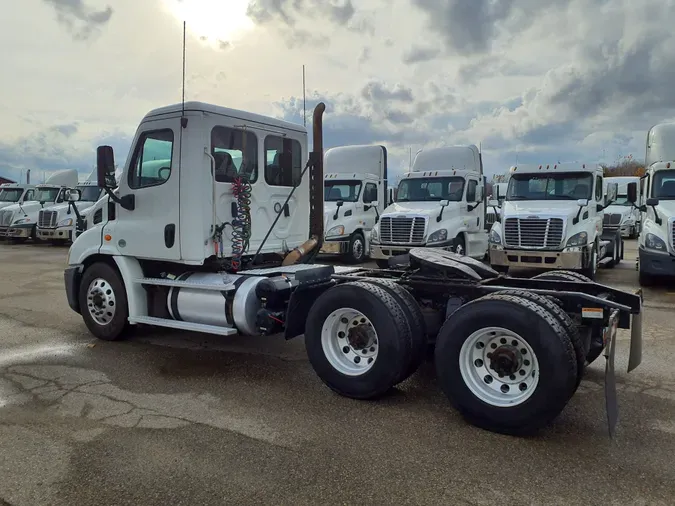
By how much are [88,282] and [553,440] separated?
17.9ft

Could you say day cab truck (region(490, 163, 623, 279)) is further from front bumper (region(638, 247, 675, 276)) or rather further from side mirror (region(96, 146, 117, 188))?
Result: side mirror (region(96, 146, 117, 188))

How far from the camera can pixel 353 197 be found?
629 inches

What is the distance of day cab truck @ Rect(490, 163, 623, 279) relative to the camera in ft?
38.1

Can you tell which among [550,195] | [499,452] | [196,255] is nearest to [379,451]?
[499,452]

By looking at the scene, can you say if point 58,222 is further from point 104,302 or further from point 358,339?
point 358,339

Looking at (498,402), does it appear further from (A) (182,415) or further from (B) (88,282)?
(B) (88,282)

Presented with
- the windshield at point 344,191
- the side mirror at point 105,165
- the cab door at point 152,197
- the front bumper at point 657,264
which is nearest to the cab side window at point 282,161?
the cab door at point 152,197

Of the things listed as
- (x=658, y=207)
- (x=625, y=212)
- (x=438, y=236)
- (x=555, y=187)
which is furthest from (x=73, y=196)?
(x=625, y=212)

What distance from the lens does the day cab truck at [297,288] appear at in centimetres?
414

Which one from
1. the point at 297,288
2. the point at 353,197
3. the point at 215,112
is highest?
the point at 215,112

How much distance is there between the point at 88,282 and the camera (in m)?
6.91

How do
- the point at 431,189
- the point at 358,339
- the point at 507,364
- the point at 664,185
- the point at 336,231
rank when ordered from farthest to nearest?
1. the point at 336,231
2. the point at 431,189
3. the point at 664,185
4. the point at 358,339
5. the point at 507,364

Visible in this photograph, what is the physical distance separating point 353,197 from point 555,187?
5472 mm

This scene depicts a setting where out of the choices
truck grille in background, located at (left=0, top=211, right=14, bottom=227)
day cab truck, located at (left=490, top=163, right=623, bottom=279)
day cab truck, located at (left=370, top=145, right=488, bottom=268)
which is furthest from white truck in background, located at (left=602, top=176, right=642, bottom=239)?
truck grille in background, located at (left=0, top=211, right=14, bottom=227)
